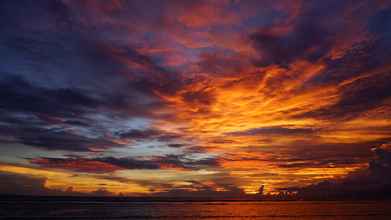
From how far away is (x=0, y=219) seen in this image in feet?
218

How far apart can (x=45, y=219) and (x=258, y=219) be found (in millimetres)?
43435

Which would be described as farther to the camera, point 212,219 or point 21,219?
point 212,219

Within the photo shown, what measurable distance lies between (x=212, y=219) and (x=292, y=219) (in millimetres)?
17362

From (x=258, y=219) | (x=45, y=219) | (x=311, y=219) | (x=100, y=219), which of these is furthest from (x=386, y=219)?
(x=45, y=219)

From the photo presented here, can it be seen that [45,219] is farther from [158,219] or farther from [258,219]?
[258,219]

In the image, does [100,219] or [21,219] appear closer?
[21,219]

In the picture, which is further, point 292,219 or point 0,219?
point 292,219

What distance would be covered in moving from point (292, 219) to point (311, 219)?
399 cm

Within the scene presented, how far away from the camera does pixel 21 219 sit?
6731 cm

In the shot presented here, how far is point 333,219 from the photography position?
75.5m

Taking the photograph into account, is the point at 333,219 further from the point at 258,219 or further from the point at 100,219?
the point at 100,219

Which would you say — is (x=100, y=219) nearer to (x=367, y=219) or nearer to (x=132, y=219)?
(x=132, y=219)

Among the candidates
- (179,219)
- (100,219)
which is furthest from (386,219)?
(100,219)

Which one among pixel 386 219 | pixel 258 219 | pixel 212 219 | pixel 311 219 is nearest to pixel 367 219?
pixel 386 219
